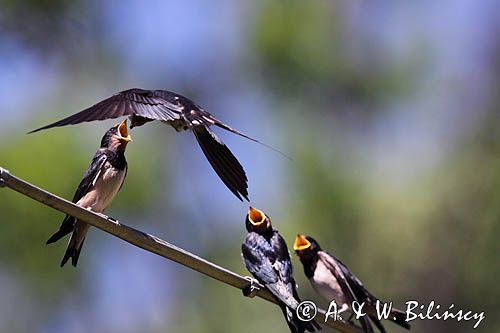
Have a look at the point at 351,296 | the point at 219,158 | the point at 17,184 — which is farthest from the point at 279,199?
the point at 17,184

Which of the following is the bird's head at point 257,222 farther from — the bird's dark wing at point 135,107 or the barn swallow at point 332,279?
the bird's dark wing at point 135,107

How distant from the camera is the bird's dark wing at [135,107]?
270 centimetres

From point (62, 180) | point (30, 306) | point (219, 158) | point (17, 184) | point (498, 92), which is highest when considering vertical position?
point (498, 92)

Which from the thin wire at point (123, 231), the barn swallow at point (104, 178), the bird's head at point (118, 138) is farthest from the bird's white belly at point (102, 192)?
the thin wire at point (123, 231)

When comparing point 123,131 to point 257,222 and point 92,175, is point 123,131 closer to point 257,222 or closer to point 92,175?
point 92,175

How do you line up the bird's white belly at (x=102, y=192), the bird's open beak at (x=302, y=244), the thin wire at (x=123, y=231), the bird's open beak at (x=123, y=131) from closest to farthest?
the thin wire at (x=123, y=231)
the bird's white belly at (x=102, y=192)
the bird's open beak at (x=123, y=131)
the bird's open beak at (x=302, y=244)

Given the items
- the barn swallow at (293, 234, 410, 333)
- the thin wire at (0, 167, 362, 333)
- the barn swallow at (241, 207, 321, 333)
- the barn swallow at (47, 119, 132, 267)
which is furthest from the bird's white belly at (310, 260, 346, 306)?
the thin wire at (0, 167, 362, 333)

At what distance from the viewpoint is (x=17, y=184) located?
225 cm

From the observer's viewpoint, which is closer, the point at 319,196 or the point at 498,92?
the point at 319,196

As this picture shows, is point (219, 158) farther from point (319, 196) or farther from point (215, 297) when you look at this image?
point (215, 297)

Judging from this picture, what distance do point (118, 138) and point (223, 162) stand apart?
1.98 feet

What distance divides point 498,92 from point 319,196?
1.44 m

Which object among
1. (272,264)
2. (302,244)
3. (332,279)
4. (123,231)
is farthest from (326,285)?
(123,231)

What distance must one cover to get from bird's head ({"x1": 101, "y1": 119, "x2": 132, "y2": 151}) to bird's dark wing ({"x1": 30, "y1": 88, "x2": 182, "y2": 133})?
1.11 feet
